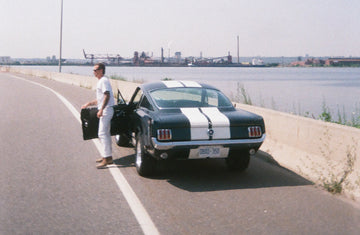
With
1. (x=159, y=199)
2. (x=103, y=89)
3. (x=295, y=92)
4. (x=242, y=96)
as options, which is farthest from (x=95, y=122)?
(x=295, y=92)

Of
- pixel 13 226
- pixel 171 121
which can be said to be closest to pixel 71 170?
pixel 171 121

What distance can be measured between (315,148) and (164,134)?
2284 mm

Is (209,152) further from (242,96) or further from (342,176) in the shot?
(242,96)

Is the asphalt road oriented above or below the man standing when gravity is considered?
below

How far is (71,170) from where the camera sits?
749cm

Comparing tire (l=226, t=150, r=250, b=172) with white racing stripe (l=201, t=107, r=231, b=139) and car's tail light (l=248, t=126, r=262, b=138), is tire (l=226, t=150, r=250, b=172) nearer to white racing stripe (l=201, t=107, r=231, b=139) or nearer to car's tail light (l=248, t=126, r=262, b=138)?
car's tail light (l=248, t=126, r=262, b=138)

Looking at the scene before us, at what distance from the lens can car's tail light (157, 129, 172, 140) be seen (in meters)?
6.41

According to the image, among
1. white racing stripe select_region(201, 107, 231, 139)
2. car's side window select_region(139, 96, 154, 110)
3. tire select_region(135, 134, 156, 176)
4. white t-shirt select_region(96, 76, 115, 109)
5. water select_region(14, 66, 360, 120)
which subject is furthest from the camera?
water select_region(14, 66, 360, 120)

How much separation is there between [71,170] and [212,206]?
2.85 meters

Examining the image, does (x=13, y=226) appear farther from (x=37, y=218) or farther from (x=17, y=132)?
(x=17, y=132)

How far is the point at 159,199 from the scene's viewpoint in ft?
19.4

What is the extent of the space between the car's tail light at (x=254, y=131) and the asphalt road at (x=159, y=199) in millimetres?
707

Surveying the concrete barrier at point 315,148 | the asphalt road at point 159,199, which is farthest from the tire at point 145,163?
the concrete barrier at point 315,148

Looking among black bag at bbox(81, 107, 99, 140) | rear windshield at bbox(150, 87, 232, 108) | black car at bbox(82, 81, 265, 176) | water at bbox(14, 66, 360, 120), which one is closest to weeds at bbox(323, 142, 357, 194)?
black car at bbox(82, 81, 265, 176)
